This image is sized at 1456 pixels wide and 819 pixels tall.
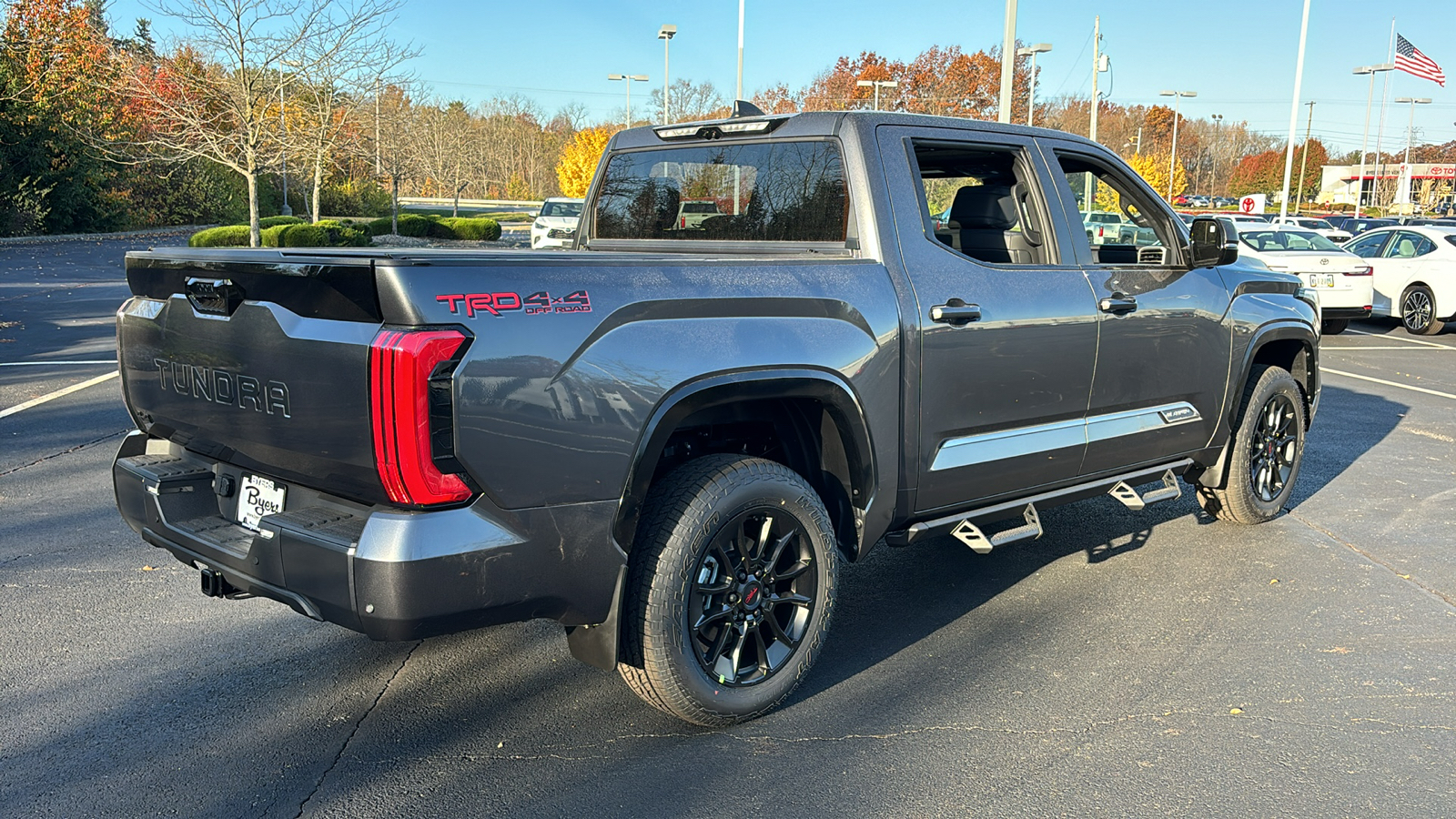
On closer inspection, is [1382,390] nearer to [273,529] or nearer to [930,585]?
[930,585]

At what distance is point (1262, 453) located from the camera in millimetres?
5895

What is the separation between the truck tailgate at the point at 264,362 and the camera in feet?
9.10

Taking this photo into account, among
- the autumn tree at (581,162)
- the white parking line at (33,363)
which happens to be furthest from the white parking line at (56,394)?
the autumn tree at (581,162)

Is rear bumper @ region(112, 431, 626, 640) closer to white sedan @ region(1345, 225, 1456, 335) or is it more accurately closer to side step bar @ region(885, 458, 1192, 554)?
side step bar @ region(885, 458, 1192, 554)

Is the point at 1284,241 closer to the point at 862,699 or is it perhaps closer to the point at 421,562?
the point at 862,699

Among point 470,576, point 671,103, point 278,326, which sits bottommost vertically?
point 470,576

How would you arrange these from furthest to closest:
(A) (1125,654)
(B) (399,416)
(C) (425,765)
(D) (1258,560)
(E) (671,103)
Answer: (E) (671,103)
(D) (1258,560)
(A) (1125,654)
(C) (425,765)
(B) (399,416)

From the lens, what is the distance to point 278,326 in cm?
293

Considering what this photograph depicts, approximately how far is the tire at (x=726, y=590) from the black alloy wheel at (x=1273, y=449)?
3.27 metres

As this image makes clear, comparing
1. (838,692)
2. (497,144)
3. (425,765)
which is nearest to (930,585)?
(838,692)

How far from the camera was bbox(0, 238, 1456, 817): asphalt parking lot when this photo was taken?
3119 millimetres

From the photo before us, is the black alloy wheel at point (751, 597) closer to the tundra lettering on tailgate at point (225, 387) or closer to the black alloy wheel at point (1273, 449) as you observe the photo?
the tundra lettering on tailgate at point (225, 387)

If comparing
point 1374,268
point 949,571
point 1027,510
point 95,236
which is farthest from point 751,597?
point 95,236

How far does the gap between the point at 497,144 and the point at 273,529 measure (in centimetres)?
7675
